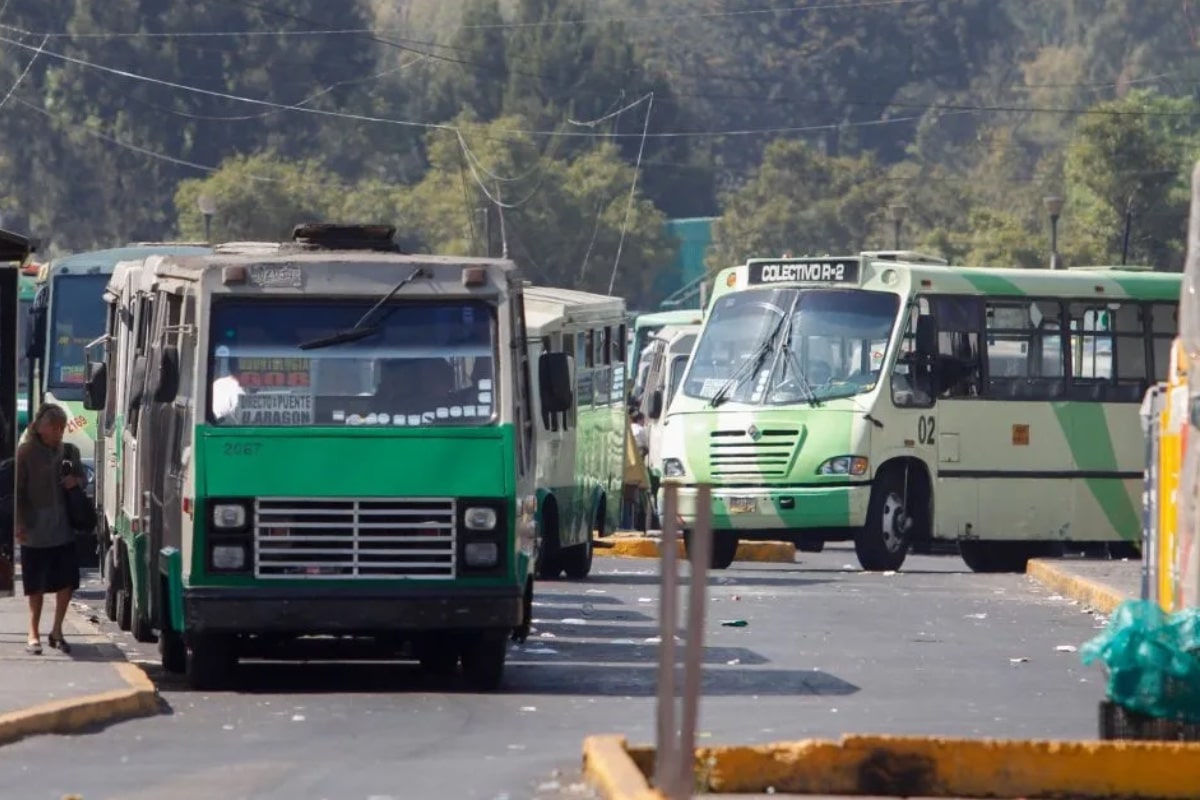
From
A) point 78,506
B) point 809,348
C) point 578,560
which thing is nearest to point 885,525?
point 809,348

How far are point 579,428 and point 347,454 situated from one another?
10.4 m

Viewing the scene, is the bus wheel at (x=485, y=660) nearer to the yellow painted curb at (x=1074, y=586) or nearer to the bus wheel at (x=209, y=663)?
the bus wheel at (x=209, y=663)

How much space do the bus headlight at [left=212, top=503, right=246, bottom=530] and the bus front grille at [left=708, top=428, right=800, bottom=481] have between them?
1248 centimetres

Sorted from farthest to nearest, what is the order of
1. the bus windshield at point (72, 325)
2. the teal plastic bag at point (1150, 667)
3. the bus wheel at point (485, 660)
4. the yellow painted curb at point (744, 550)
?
the yellow painted curb at point (744, 550), the bus windshield at point (72, 325), the bus wheel at point (485, 660), the teal plastic bag at point (1150, 667)

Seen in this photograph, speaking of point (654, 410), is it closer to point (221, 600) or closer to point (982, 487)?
point (982, 487)

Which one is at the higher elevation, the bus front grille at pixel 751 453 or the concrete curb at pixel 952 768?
the bus front grille at pixel 751 453

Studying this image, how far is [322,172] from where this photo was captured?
3253 inches

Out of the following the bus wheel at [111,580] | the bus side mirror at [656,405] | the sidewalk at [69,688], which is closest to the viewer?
the sidewalk at [69,688]

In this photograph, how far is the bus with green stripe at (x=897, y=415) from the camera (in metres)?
26.3

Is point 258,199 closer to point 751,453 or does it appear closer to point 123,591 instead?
point 751,453

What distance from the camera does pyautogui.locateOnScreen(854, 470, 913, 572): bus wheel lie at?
2647 centimetres

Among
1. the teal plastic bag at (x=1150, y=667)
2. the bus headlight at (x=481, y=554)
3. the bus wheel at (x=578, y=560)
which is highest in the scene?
the bus headlight at (x=481, y=554)

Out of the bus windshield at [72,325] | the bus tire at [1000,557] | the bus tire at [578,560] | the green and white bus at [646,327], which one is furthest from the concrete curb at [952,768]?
the green and white bus at [646,327]

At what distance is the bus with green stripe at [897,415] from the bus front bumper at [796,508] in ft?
0.06
